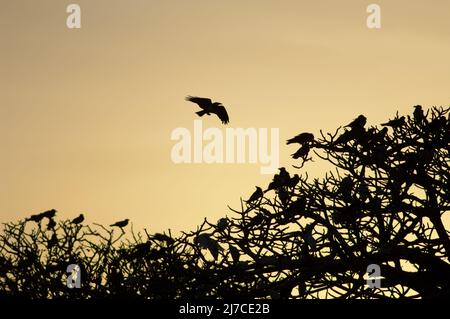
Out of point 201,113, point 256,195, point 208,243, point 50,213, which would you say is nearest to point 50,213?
point 50,213

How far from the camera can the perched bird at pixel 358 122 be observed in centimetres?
1327

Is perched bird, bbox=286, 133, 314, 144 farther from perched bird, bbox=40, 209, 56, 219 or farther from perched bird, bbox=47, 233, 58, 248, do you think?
perched bird, bbox=47, 233, 58, 248

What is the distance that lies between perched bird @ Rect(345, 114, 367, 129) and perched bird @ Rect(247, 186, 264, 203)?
178 centimetres

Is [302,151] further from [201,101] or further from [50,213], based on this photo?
[50,213]

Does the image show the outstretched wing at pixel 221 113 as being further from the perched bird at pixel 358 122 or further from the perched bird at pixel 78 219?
the perched bird at pixel 78 219

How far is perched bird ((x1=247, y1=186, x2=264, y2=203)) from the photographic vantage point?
43.4 feet

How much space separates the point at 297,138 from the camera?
519 inches

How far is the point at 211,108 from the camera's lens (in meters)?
14.9

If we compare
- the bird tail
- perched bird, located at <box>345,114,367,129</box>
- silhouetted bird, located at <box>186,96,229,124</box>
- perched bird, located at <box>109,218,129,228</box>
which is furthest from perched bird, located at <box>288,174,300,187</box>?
perched bird, located at <box>109,218,129,228</box>

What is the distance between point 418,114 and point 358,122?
1376 millimetres
